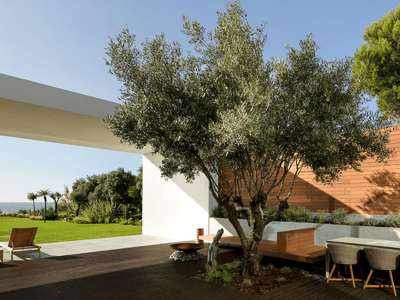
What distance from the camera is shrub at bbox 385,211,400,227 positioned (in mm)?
7578

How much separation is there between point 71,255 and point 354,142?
767cm

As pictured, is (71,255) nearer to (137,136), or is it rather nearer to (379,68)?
(137,136)

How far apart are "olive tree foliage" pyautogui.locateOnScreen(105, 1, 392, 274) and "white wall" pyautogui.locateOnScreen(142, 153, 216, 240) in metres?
6.14

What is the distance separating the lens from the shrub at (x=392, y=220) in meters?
7.58

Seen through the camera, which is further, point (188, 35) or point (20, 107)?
point (20, 107)

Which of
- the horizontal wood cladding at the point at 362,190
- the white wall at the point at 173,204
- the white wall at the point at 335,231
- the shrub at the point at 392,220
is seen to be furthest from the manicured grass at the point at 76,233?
the shrub at the point at 392,220

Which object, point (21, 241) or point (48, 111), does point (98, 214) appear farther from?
point (48, 111)

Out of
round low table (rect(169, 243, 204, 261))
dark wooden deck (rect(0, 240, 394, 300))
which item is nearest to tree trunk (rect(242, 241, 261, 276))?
dark wooden deck (rect(0, 240, 394, 300))

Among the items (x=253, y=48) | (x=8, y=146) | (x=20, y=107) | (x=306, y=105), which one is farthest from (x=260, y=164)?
(x=8, y=146)

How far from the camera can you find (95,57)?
17.8 metres

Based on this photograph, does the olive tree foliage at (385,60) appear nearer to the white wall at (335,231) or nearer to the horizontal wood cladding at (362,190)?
the horizontal wood cladding at (362,190)

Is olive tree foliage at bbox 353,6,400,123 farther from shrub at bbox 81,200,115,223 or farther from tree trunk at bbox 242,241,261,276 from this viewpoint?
shrub at bbox 81,200,115,223

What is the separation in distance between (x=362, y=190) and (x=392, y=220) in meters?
1.35

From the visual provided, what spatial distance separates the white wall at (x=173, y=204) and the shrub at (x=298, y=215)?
3.13m
